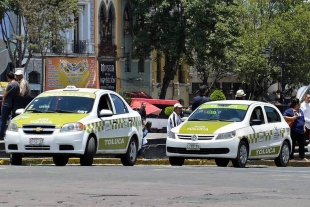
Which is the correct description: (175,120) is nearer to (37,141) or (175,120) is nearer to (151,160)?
(151,160)

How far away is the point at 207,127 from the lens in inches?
923

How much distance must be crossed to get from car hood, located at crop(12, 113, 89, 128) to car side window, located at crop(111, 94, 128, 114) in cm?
145

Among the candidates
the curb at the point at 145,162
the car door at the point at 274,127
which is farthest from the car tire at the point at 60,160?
the car door at the point at 274,127

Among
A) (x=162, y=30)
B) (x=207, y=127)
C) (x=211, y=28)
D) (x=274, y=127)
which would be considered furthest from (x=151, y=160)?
(x=162, y=30)

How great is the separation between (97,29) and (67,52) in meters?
4.68

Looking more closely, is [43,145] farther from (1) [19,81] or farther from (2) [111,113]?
(1) [19,81]

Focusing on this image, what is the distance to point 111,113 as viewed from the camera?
2202cm

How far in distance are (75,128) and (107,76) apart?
28178 mm

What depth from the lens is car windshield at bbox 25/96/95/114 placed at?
21.9 m

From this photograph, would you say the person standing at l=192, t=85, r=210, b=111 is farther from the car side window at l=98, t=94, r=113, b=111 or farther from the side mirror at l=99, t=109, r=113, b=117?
the side mirror at l=99, t=109, r=113, b=117

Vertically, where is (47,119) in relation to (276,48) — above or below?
below

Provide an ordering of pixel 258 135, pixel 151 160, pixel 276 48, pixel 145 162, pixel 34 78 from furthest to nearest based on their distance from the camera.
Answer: pixel 276 48 < pixel 34 78 < pixel 151 160 < pixel 145 162 < pixel 258 135

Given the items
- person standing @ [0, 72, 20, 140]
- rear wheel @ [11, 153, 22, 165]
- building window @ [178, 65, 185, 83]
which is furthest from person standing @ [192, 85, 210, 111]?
building window @ [178, 65, 185, 83]

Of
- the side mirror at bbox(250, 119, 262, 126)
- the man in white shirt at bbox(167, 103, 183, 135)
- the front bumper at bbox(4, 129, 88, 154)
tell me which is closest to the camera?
the front bumper at bbox(4, 129, 88, 154)
